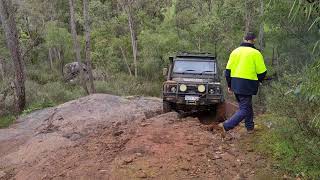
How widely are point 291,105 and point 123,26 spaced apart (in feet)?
122

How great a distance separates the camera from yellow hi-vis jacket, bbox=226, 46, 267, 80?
8.81m

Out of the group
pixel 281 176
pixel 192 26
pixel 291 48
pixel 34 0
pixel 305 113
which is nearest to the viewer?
pixel 281 176

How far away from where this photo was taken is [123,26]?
44.1 meters

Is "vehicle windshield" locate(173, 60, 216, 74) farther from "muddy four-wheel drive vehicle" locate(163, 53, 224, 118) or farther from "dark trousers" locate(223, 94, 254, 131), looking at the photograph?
"dark trousers" locate(223, 94, 254, 131)

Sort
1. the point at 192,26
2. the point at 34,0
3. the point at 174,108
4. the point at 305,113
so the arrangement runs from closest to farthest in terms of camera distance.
Answer: the point at 305,113 → the point at 174,108 → the point at 192,26 → the point at 34,0

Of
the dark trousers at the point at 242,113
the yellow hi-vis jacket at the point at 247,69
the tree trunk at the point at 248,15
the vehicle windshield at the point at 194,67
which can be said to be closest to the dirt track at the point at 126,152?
the dark trousers at the point at 242,113

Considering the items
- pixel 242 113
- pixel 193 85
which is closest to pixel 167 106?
pixel 193 85

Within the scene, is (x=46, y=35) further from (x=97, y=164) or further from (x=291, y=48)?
(x=97, y=164)

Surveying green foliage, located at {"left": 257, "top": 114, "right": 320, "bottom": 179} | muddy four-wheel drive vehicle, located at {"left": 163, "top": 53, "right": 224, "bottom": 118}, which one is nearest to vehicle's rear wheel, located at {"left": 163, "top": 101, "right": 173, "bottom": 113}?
muddy four-wheel drive vehicle, located at {"left": 163, "top": 53, "right": 224, "bottom": 118}

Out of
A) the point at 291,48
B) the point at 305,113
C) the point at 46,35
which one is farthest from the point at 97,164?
the point at 46,35

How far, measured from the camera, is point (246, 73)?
8.87 metres

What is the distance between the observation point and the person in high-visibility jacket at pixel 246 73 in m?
8.83

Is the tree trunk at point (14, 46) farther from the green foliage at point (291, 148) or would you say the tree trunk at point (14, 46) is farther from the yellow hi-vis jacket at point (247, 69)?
the green foliage at point (291, 148)

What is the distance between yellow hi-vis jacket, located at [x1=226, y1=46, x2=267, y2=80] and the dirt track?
126 cm
